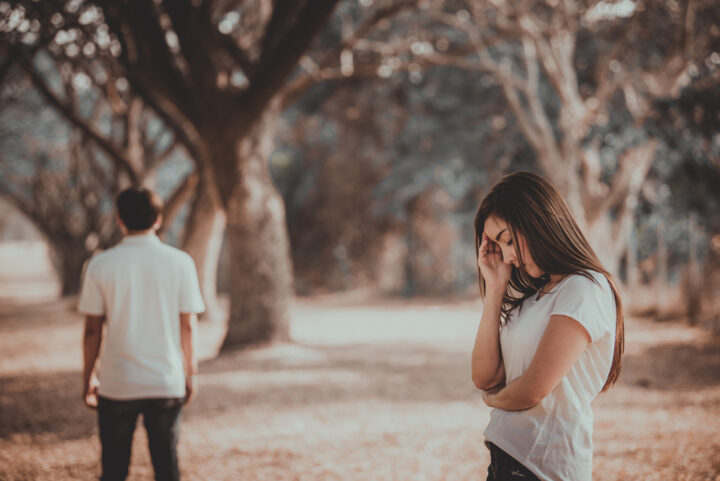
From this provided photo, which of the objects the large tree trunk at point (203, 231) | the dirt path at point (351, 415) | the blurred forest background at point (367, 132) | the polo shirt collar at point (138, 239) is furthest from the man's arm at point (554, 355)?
the large tree trunk at point (203, 231)

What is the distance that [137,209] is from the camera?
3.00 meters

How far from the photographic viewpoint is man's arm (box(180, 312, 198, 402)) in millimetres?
3062

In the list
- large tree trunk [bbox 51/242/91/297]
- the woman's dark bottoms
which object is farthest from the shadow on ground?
Result: large tree trunk [bbox 51/242/91/297]

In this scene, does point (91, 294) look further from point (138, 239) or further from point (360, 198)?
point (360, 198)

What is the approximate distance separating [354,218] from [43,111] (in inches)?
487

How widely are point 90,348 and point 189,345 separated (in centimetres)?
49

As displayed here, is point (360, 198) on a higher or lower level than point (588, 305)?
higher

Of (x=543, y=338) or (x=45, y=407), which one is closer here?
(x=543, y=338)

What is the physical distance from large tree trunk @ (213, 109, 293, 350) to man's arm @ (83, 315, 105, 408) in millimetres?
5530

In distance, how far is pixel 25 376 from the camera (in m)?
7.97

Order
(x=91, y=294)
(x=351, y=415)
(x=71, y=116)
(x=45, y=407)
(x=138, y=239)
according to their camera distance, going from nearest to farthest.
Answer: (x=91, y=294)
(x=138, y=239)
(x=351, y=415)
(x=45, y=407)
(x=71, y=116)

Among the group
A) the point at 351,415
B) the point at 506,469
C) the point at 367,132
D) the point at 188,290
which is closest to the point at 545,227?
the point at 506,469

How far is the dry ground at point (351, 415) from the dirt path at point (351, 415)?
0.05ft

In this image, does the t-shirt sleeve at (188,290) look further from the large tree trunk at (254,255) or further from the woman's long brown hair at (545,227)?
the large tree trunk at (254,255)
